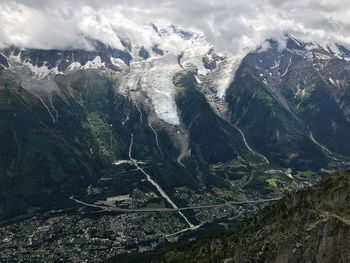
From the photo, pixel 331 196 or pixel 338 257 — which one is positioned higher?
pixel 331 196

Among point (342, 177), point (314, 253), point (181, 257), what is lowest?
point (181, 257)

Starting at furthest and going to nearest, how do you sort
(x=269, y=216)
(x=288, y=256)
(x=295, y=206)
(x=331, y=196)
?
(x=269, y=216) < (x=295, y=206) < (x=331, y=196) < (x=288, y=256)

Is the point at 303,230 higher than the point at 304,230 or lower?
lower

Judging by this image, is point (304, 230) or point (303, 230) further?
point (303, 230)

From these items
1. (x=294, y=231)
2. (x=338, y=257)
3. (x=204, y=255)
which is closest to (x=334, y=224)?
(x=338, y=257)

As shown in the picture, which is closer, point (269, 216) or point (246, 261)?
point (246, 261)

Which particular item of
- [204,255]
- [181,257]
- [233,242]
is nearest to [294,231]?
[233,242]

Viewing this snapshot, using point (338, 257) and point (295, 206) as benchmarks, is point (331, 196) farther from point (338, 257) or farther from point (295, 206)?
point (338, 257)

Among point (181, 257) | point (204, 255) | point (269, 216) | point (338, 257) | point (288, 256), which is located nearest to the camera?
point (338, 257)
